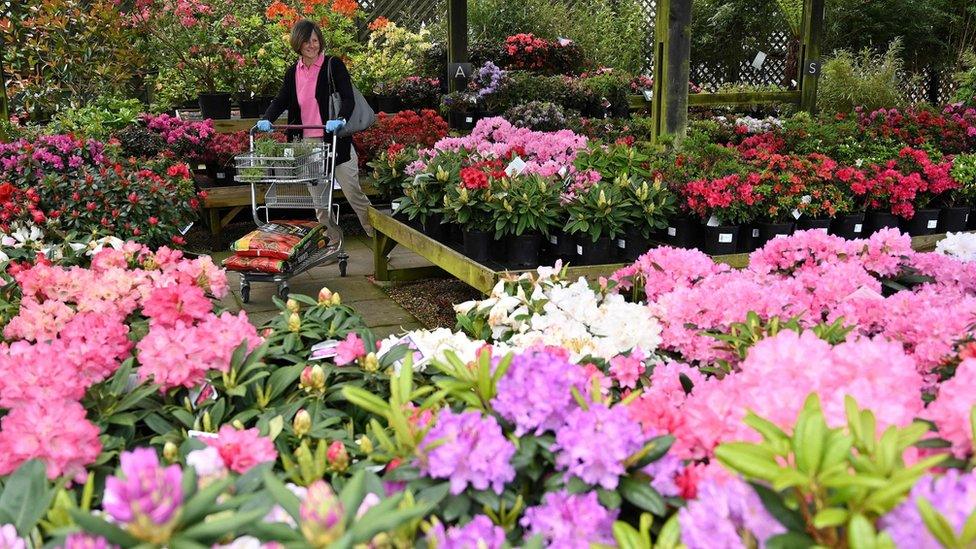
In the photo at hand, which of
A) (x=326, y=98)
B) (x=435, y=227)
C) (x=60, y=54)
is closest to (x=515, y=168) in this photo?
(x=435, y=227)

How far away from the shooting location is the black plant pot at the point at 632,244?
162 inches

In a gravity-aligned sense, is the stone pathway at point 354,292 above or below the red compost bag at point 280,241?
below

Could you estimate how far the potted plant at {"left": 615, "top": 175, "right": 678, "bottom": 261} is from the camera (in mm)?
4023

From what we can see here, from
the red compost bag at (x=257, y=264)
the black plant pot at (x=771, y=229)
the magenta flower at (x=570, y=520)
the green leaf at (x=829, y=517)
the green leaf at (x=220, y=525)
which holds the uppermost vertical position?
the green leaf at (x=829, y=517)

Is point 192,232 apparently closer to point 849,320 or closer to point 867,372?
point 849,320

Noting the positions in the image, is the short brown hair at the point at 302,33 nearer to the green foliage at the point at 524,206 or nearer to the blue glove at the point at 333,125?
the blue glove at the point at 333,125

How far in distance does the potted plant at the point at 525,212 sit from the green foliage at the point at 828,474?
118 inches

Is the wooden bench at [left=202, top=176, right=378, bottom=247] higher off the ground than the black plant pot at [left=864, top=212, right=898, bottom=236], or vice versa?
the black plant pot at [left=864, top=212, right=898, bottom=236]

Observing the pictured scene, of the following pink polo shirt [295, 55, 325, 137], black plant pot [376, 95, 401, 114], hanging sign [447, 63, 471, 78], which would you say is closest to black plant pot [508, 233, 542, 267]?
pink polo shirt [295, 55, 325, 137]

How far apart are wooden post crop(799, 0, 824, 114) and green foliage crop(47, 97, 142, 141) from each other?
547 centimetres

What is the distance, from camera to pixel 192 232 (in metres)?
6.92

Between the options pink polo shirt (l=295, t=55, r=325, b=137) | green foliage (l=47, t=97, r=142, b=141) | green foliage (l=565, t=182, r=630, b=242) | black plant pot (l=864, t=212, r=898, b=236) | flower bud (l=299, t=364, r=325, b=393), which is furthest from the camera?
green foliage (l=47, t=97, r=142, b=141)

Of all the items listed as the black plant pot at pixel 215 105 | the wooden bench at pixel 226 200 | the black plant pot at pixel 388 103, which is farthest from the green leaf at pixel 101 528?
the black plant pot at pixel 388 103

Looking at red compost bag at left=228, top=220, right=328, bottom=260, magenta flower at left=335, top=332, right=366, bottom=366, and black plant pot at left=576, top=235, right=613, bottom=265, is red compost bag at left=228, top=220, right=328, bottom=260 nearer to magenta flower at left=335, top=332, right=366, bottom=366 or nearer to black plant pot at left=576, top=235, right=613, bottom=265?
Answer: black plant pot at left=576, top=235, right=613, bottom=265
